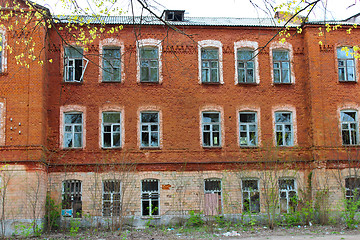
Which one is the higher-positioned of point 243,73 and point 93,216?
point 243,73

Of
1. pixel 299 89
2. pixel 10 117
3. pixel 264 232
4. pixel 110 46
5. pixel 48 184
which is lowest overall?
pixel 264 232

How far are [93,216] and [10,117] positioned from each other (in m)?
5.19

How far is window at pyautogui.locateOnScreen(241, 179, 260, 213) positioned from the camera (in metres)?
18.6

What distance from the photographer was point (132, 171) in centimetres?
1841

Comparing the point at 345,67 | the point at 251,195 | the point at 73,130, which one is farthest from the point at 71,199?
the point at 345,67

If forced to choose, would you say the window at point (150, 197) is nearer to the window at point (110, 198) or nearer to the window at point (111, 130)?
the window at point (110, 198)

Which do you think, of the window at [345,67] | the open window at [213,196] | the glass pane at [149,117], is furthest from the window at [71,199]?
the window at [345,67]

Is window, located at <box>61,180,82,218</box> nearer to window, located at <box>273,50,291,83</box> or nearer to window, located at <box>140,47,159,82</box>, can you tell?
window, located at <box>140,47,159,82</box>

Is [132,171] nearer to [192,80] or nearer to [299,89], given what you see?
[192,80]

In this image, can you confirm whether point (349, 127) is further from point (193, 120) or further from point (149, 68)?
point (149, 68)

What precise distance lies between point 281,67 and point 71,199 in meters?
11.0

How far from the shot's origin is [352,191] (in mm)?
18078

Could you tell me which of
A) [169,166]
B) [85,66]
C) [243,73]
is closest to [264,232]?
[169,166]

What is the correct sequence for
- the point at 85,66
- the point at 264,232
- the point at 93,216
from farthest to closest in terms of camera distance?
the point at 85,66 < the point at 93,216 < the point at 264,232
